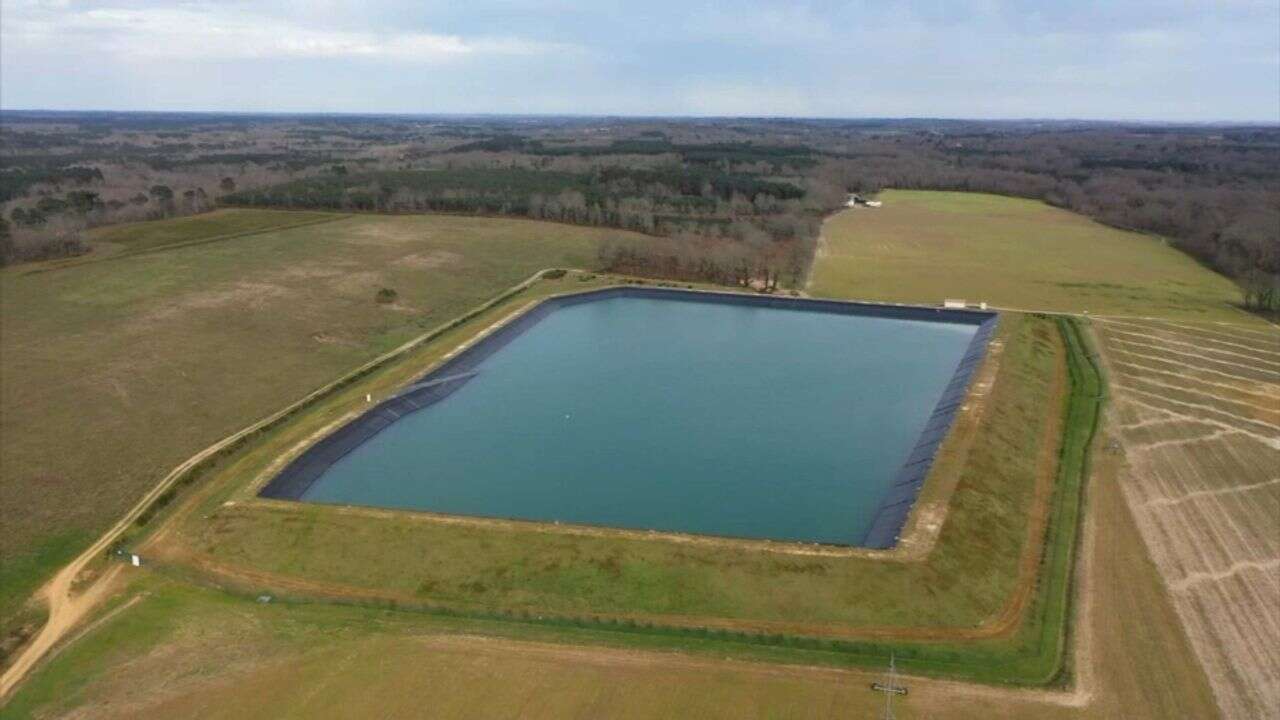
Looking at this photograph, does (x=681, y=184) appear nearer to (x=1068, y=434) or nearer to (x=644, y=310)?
(x=644, y=310)

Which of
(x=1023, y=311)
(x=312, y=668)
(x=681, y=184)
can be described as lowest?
(x=312, y=668)

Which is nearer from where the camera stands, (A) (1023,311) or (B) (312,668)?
(B) (312,668)

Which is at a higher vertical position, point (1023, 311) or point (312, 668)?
point (1023, 311)

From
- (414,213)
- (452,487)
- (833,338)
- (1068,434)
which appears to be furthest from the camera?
(414,213)

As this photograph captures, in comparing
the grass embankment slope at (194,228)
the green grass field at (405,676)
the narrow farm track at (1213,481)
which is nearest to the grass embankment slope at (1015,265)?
the narrow farm track at (1213,481)

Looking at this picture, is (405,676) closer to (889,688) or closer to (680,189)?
(889,688)

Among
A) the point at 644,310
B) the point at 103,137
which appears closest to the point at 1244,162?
the point at 644,310

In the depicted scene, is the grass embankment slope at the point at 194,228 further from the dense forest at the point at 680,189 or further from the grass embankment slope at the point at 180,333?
the dense forest at the point at 680,189
